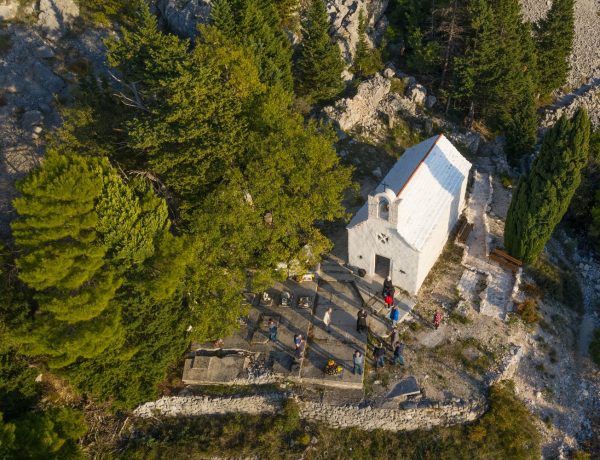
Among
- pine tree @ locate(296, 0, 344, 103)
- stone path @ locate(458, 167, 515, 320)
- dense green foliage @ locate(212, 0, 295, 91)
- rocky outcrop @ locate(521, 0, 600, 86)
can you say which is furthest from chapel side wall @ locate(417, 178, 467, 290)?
rocky outcrop @ locate(521, 0, 600, 86)

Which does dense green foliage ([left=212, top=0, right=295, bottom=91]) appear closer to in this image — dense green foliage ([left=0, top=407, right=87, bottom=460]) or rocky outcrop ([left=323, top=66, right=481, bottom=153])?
rocky outcrop ([left=323, top=66, right=481, bottom=153])

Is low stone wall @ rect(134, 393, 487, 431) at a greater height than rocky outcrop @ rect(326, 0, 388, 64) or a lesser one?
lesser

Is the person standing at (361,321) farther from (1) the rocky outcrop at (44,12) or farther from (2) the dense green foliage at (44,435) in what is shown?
(1) the rocky outcrop at (44,12)

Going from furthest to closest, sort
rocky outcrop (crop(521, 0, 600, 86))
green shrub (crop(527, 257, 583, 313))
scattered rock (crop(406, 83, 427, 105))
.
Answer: rocky outcrop (crop(521, 0, 600, 86)) → scattered rock (crop(406, 83, 427, 105)) → green shrub (crop(527, 257, 583, 313))

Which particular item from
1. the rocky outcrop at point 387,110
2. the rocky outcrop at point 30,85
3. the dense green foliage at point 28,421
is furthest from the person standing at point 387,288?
the rocky outcrop at point 30,85

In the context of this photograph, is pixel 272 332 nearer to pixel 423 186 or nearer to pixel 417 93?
pixel 423 186

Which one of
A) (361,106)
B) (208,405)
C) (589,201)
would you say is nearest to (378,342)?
(208,405)
